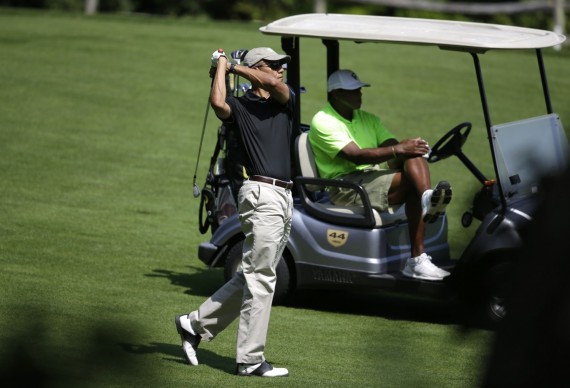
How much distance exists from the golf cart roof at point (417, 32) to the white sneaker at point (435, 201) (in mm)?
Answer: 823

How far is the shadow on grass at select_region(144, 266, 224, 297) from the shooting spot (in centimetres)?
726

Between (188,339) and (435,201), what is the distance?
186cm

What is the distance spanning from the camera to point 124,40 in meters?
18.6

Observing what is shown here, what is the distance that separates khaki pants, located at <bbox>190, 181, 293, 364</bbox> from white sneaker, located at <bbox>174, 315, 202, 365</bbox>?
30mm

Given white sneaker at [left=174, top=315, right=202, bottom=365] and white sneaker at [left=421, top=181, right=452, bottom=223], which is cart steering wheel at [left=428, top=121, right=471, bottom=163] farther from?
white sneaker at [left=174, top=315, right=202, bottom=365]

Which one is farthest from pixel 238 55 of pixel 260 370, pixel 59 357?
pixel 59 357

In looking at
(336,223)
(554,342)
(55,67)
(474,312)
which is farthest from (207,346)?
(55,67)

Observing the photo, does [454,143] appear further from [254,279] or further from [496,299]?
[496,299]

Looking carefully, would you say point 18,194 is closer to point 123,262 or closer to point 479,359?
point 123,262

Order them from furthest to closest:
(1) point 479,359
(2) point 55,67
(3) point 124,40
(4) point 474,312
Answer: (3) point 124,40 → (2) point 55,67 → (4) point 474,312 → (1) point 479,359

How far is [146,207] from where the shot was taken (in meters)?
10.2

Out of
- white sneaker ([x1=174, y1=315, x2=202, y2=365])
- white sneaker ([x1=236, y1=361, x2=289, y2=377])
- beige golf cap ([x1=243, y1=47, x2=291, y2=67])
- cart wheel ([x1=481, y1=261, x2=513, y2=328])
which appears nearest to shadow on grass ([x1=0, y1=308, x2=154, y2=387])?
cart wheel ([x1=481, y1=261, x2=513, y2=328])

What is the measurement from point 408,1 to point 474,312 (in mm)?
21741

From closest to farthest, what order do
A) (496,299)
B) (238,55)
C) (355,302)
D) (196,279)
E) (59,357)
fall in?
A: 1. (59,357)
2. (496,299)
3. (238,55)
4. (355,302)
5. (196,279)
